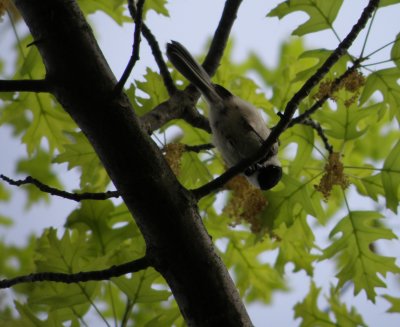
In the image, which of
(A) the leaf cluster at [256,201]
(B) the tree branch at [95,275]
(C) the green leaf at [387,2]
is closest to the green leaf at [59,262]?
(A) the leaf cluster at [256,201]

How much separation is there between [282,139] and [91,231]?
47.0 inches

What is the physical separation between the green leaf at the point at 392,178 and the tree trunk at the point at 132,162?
1.42 m

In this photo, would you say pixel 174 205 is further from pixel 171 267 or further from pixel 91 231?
pixel 91 231

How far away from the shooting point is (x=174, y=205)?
1.76 meters

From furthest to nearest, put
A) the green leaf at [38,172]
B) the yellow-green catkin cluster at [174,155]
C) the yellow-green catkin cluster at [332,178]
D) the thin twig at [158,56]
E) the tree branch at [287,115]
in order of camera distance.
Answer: the green leaf at [38,172] → the yellow-green catkin cluster at [332,178] → the yellow-green catkin cluster at [174,155] → the thin twig at [158,56] → the tree branch at [287,115]

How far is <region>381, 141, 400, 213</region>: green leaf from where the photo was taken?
285 cm

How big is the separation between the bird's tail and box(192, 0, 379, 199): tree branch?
0.93 m

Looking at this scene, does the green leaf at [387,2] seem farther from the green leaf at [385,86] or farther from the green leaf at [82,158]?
the green leaf at [82,158]

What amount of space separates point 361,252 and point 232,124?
1.01 metres

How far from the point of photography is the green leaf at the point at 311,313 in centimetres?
331

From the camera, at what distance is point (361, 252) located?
9.93 feet

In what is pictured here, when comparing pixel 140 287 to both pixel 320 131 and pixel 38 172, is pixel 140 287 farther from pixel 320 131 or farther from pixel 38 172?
pixel 38 172

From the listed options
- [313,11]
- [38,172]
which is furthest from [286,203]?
[38,172]

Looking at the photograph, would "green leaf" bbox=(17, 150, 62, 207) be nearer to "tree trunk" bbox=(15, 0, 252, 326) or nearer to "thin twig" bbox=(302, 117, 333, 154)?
"thin twig" bbox=(302, 117, 333, 154)
